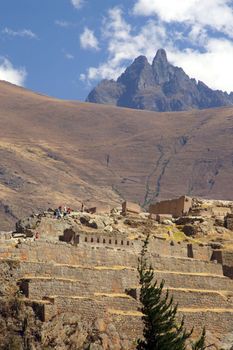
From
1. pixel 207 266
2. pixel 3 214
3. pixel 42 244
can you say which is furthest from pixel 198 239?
pixel 3 214

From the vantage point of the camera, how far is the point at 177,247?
2623 inches

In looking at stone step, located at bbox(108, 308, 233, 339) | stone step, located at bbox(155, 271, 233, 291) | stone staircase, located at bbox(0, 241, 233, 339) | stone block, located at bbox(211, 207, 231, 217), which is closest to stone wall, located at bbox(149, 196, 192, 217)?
stone block, located at bbox(211, 207, 231, 217)

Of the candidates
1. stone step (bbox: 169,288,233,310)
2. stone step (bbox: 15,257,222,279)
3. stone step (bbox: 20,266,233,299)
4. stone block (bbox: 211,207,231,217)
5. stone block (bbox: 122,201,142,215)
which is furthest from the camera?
stone block (bbox: 211,207,231,217)

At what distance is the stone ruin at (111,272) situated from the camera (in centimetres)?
5062

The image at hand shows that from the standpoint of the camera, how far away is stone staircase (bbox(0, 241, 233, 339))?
165 ft

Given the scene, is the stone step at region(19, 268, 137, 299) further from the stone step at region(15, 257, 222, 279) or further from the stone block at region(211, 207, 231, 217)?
the stone block at region(211, 207, 231, 217)

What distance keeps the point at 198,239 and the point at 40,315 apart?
27554 millimetres

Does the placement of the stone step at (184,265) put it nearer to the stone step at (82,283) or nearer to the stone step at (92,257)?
the stone step at (92,257)

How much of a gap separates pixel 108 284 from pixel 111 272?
883 millimetres

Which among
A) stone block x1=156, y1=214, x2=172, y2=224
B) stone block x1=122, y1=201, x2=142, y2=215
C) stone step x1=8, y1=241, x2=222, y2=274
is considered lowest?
stone step x1=8, y1=241, x2=222, y2=274

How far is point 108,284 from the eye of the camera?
180 feet

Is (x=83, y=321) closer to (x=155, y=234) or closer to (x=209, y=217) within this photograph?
(x=155, y=234)

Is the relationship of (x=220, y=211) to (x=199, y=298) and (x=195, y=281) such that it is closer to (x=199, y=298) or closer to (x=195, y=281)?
(x=195, y=281)

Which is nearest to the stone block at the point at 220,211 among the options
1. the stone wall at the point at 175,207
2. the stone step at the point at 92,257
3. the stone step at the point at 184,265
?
the stone wall at the point at 175,207
